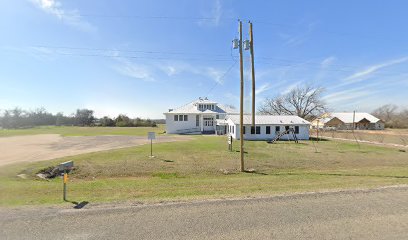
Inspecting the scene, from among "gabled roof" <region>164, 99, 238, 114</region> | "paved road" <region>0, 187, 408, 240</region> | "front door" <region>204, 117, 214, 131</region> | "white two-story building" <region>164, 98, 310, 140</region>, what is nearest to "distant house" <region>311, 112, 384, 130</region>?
"gabled roof" <region>164, 99, 238, 114</region>

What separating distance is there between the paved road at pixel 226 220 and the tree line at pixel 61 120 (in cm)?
8089

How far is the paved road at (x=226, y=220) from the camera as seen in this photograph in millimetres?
4680

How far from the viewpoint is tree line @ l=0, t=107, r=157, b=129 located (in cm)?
7725

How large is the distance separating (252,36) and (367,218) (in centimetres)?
1084

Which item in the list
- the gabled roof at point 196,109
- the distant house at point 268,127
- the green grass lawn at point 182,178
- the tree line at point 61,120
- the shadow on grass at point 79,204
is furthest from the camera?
the tree line at point 61,120

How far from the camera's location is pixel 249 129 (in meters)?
36.3

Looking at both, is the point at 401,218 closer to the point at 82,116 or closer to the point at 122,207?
the point at 122,207

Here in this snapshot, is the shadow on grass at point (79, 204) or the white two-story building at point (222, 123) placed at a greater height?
the white two-story building at point (222, 123)

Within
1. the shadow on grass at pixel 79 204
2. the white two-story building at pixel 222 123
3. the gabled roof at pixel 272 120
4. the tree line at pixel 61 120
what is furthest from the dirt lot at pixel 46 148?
the tree line at pixel 61 120

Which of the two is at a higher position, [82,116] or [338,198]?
[82,116]

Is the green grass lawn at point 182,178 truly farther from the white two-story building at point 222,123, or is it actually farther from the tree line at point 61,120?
the tree line at point 61,120

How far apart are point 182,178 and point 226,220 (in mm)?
6838

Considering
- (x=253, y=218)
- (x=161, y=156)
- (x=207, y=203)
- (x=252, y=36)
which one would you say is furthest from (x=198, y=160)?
Answer: (x=253, y=218)

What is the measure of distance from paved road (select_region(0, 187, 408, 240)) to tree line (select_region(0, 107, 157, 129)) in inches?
3185
